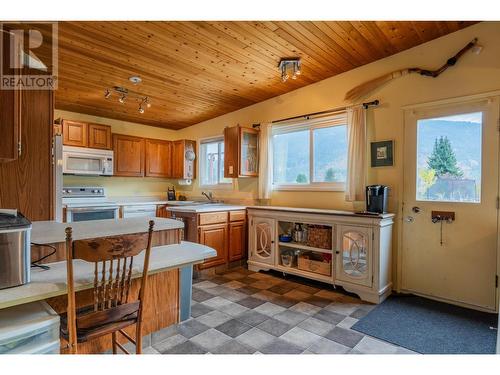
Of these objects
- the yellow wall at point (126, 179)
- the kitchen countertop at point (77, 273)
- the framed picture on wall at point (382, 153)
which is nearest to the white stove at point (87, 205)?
the yellow wall at point (126, 179)

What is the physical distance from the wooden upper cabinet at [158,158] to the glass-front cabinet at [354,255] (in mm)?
3577

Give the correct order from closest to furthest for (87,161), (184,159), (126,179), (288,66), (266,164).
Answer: (288,66) < (266,164) < (87,161) < (126,179) < (184,159)

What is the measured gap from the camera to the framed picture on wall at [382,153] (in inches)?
127

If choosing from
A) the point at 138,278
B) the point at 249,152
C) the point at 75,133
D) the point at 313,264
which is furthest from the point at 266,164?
the point at 75,133

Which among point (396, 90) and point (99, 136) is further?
point (99, 136)

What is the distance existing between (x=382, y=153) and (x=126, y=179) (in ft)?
14.0

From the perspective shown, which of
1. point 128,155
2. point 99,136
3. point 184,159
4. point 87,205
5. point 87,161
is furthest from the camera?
point 184,159

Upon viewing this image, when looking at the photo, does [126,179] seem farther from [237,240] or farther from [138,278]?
[138,278]

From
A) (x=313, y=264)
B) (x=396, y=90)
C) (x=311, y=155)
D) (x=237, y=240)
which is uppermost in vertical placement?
(x=396, y=90)

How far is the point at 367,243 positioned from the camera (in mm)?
3016

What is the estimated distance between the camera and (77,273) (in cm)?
163

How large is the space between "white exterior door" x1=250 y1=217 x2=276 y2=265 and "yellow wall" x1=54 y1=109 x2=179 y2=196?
2555mm

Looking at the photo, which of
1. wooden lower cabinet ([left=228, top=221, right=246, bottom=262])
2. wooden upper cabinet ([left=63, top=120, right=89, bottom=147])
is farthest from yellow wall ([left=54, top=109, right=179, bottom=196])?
wooden lower cabinet ([left=228, top=221, right=246, bottom=262])

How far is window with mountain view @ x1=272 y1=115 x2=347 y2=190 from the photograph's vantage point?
146 inches
